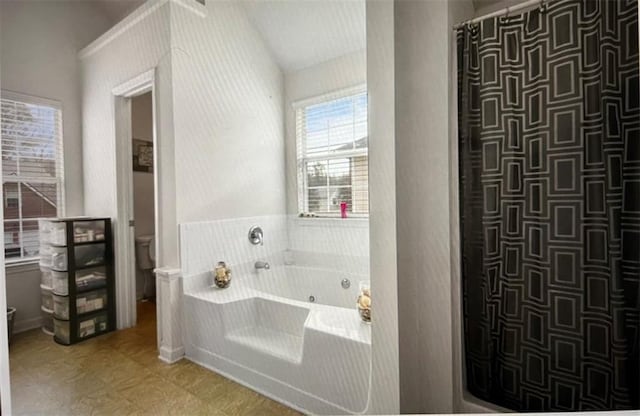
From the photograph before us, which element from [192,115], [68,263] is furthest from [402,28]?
[68,263]

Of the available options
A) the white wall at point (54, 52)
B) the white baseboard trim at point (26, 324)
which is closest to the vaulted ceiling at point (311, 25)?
the white wall at point (54, 52)

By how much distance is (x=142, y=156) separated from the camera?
8.66ft

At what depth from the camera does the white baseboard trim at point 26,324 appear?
1970 mm

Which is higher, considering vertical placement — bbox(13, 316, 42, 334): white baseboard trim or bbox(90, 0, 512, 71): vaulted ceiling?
bbox(90, 0, 512, 71): vaulted ceiling

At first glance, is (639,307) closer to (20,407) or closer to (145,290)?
(20,407)

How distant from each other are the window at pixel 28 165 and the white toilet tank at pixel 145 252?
2.06 feet

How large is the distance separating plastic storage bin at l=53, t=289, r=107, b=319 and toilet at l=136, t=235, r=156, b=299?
0.36 metres

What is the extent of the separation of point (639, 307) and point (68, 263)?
3058 millimetres

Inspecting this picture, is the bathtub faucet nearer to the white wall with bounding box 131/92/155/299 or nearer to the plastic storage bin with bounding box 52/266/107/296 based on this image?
the white wall with bounding box 131/92/155/299

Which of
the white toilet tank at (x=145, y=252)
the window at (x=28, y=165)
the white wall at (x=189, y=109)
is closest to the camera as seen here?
the window at (x=28, y=165)

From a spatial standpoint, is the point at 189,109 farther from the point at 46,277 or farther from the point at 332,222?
the point at 46,277

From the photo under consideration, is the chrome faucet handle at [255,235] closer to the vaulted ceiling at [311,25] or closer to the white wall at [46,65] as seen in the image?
Answer: the white wall at [46,65]

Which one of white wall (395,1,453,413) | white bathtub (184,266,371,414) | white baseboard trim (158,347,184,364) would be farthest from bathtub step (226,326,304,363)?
white wall (395,1,453,413)

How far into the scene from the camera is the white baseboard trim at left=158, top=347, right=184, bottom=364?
1.72 m
